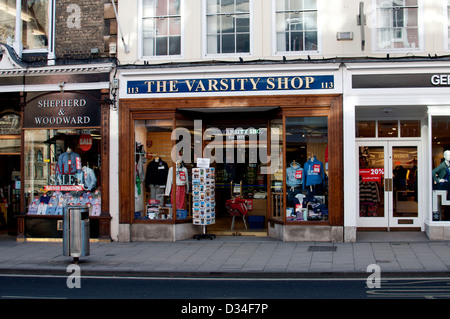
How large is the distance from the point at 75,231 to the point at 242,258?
3628mm

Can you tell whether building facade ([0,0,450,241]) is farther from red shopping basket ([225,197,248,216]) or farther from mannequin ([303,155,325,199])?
red shopping basket ([225,197,248,216])

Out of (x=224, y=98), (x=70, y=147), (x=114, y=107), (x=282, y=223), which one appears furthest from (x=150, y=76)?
(x=282, y=223)

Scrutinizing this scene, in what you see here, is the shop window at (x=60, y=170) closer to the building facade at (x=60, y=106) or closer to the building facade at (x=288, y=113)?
the building facade at (x=60, y=106)

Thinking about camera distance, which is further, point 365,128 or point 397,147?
point 365,128

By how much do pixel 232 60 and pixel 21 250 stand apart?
24.1 feet

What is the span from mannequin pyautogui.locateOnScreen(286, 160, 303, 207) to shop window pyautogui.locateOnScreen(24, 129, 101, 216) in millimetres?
5246

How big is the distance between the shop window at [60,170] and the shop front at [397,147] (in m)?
7.00

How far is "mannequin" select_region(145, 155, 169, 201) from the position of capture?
13688 millimetres

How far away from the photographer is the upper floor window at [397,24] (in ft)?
41.9

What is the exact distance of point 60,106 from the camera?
13.8 meters

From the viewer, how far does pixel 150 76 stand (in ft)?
43.8

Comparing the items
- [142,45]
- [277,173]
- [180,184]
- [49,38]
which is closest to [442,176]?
[277,173]

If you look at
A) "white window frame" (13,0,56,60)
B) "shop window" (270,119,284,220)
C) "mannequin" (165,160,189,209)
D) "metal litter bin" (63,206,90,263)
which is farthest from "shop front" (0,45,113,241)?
"shop window" (270,119,284,220)

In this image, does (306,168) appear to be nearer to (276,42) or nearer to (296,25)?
(276,42)
